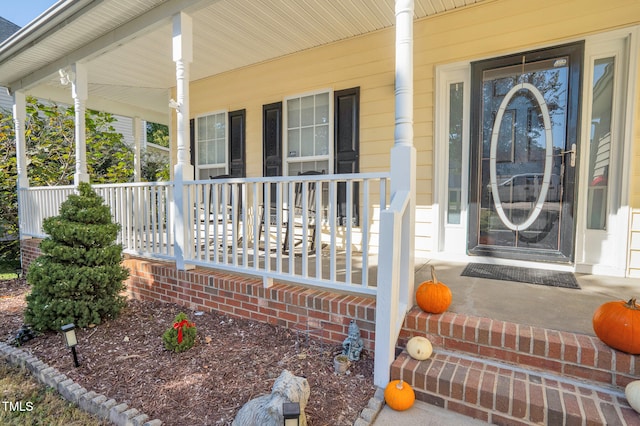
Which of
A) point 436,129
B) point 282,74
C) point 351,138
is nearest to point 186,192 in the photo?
point 351,138

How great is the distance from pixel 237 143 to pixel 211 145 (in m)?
0.61

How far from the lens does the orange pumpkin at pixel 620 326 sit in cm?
152

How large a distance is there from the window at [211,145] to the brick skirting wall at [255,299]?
1969 millimetres

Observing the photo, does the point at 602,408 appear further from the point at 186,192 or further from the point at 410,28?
the point at 186,192

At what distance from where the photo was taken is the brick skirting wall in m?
2.22

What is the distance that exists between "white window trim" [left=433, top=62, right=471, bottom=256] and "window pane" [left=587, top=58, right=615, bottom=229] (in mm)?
974

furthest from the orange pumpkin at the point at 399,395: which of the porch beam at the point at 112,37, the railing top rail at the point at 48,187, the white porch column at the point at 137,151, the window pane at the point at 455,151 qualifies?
the white porch column at the point at 137,151

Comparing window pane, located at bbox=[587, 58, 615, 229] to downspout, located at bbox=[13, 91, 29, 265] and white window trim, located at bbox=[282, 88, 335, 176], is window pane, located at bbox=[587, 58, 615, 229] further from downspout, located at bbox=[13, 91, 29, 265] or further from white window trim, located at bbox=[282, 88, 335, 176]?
Result: downspout, located at bbox=[13, 91, 29, 265]

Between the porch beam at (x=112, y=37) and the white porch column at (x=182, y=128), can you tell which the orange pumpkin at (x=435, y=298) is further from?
the porch beam at (x=112, y=37)

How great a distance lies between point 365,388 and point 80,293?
7.89ft

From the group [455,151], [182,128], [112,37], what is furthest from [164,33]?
[455,151]

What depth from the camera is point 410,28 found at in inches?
78.8

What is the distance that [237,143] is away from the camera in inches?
190

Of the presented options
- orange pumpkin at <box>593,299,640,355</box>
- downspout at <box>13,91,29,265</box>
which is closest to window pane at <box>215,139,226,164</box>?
downspout at <box>13,91,29,265</box>
